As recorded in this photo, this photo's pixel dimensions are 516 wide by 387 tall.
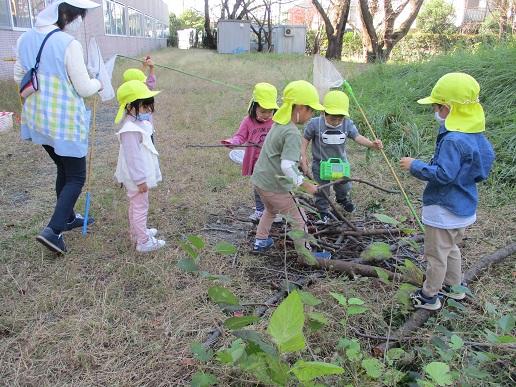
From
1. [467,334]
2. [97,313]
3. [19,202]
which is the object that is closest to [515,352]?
[467,334]

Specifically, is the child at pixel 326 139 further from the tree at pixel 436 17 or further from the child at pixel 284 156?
the tree at pixel 436 17

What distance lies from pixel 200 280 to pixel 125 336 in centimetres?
65

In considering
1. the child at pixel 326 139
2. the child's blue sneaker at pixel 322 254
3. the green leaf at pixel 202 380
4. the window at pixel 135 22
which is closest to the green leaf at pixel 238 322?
the green leaf at pixel 202 380

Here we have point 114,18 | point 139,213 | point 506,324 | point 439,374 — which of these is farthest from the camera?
point 114,18

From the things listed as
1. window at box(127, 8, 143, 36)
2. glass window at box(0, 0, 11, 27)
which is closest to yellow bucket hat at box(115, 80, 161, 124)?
glass window at box(0, 0, 11, 27)

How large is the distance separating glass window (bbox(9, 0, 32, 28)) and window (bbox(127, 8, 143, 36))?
50.1 feet

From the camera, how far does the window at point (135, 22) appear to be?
1017 inches

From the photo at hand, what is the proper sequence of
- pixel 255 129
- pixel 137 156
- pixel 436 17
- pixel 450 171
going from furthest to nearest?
pixel 436 17
pixel 255 129
pixel 137 156
pixel 450 171

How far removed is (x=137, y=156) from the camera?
311cm

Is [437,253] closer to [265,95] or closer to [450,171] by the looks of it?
[450,171]

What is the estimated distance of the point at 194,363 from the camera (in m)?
2.13

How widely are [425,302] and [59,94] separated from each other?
2.67 metres

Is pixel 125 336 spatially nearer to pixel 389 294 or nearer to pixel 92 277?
pixel 92 277

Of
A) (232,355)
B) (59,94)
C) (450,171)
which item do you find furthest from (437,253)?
(59,94)
